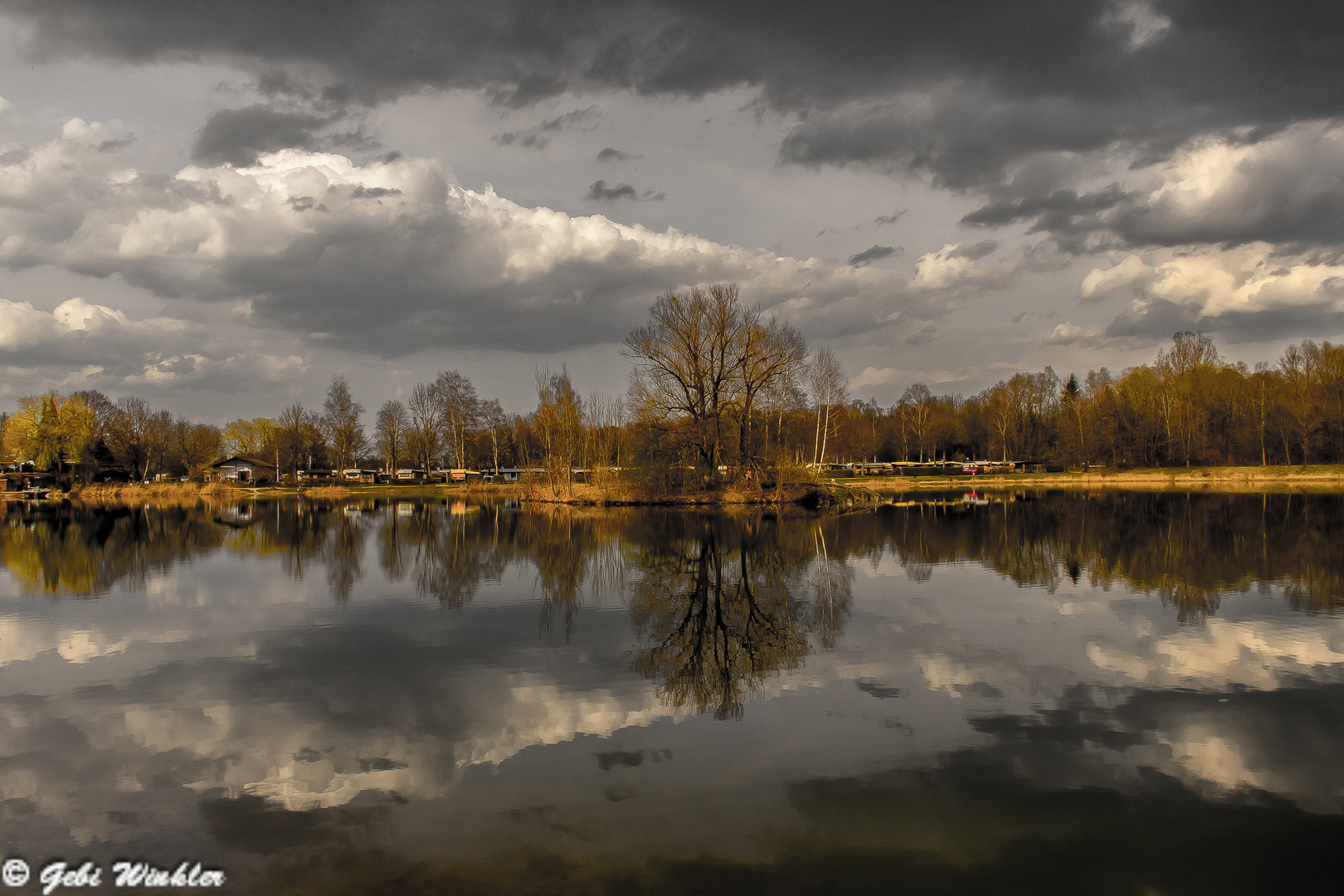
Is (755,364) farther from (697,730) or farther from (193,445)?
(193,445)

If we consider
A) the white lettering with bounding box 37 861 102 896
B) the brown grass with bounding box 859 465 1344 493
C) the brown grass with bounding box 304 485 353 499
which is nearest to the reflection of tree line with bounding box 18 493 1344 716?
the white lettering with bounding box 37 861 102 896

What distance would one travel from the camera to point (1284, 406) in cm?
6919

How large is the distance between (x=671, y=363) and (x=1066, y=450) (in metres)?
57.8

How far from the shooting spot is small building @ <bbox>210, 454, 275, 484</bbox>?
98062 millimetres

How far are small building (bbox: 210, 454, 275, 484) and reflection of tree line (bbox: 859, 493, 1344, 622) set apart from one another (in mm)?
87796

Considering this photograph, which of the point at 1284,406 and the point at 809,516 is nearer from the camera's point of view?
the point at 809,516

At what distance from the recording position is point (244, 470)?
99062 mm

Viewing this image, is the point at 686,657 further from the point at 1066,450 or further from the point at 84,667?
the point at 1066,450

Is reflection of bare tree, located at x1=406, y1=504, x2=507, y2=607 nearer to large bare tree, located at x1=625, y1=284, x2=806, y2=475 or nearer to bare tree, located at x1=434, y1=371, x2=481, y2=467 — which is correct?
→ large bare tree, located at x1=625, y1=284, x2=806, y2=475

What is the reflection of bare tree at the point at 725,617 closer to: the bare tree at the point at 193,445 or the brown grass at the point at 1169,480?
the brown grass at the point at 1169,480

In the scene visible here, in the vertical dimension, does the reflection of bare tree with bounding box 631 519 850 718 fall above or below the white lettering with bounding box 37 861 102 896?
below

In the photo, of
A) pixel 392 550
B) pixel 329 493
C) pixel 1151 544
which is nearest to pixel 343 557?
pixel 392 550

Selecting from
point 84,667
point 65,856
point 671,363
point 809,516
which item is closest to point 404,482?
point 671,363

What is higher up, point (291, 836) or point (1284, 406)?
point (1284, 406)
